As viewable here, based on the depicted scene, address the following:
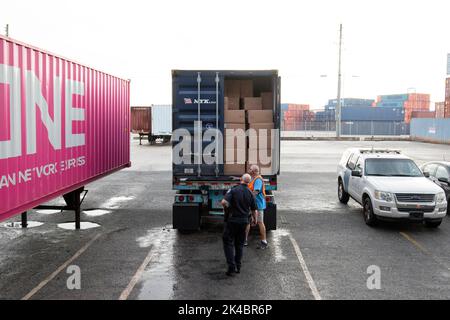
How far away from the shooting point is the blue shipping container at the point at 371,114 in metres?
85.7

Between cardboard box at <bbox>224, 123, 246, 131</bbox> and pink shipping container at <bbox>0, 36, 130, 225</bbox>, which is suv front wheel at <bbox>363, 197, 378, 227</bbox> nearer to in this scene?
cardboard box at <bbox>224, 123, 246, 131</bbox>

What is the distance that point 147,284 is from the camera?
24.6 feet

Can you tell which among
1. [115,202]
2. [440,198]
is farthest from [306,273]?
[115,202]

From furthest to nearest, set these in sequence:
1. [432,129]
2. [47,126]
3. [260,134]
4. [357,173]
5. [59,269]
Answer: [432,129]
[357,173]
[260,134]
[47,126]
[59,269]

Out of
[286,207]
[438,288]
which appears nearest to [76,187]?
[286,207]

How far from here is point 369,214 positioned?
37.8 feet

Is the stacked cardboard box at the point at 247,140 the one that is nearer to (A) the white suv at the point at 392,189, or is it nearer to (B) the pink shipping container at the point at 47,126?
(A) the white suv at the point at 392,189

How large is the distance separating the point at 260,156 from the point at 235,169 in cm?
65

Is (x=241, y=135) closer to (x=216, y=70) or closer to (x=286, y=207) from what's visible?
(x=216, y=70)

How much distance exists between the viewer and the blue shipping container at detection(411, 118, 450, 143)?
47.7 m

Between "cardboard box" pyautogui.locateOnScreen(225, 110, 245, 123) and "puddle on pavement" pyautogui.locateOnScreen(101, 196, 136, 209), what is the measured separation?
5463 mm

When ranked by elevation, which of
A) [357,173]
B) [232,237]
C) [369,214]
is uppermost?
[357,173]

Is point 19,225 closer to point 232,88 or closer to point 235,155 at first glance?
point 235,155

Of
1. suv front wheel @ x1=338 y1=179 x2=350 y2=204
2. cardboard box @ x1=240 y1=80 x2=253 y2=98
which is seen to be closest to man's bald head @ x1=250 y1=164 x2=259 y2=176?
cardboard box @ x1=240 y1=80 x2=253 y2=98
